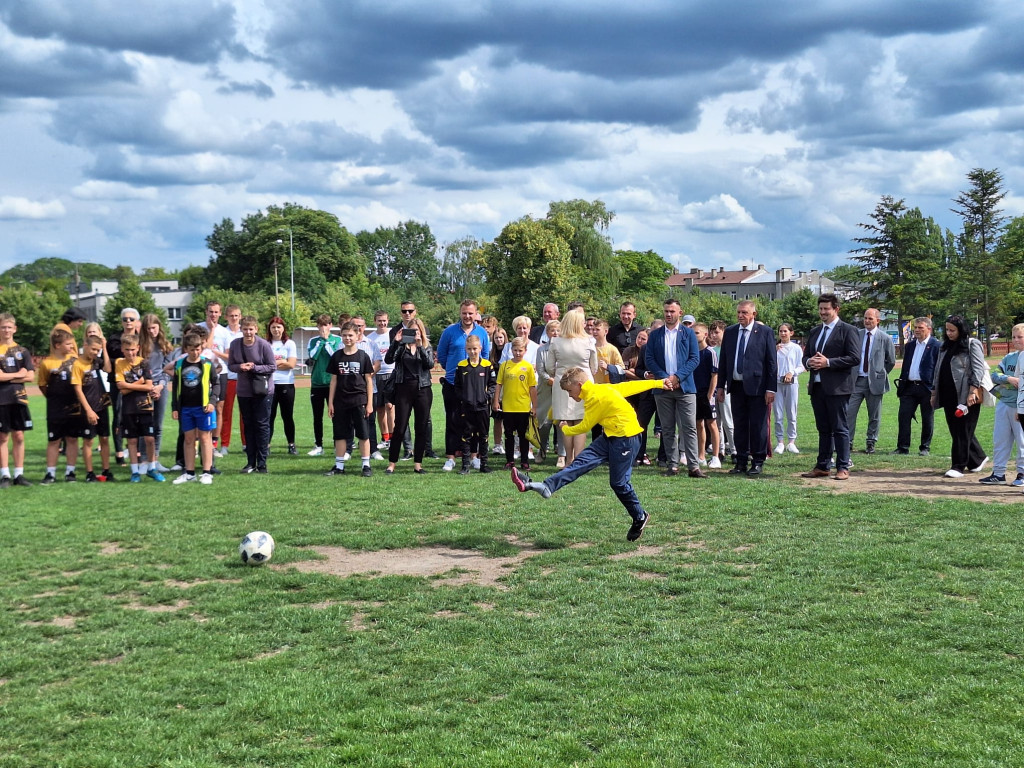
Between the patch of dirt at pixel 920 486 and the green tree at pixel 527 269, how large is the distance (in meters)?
47.1

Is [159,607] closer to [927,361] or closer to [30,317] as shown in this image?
[927,361]

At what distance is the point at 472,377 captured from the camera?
12422 millimetres

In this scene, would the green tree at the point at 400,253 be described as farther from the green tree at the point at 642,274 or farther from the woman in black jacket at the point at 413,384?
the woman in black jacket at the point at 413,384

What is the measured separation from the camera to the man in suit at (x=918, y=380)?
13820 millimetres

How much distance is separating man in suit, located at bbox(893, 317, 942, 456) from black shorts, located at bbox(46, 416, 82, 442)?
12.0 metres

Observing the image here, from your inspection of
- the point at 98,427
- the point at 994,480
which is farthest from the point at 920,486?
the point at 98,427

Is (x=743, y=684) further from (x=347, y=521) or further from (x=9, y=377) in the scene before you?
(x=9, y=377)

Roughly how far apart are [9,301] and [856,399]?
77.5 meters

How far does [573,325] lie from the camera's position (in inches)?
439

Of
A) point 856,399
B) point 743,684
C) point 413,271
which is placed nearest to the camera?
point 743,684

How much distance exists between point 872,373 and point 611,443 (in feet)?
25.2

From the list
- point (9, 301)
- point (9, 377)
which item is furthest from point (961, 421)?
point (9, 301)

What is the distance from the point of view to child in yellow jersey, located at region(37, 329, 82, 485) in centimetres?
1180

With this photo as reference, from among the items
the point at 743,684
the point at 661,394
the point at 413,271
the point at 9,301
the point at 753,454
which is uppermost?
the point at 413,271
